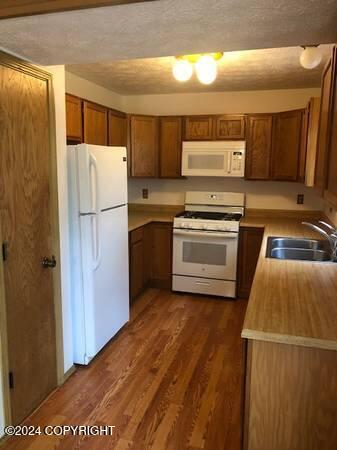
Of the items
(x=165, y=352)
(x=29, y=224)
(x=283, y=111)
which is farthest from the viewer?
(x=283, y=111)

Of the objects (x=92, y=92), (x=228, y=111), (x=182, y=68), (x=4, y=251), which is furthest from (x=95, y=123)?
(x=4, y=251)

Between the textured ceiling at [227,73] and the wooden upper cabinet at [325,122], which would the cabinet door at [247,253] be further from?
the wooden upper cabinet at [325,122]

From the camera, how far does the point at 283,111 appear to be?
406 cm

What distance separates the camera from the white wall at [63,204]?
233cm

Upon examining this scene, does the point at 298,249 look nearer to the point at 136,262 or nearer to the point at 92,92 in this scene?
the point at 136,262

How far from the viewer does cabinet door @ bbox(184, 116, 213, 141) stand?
417cm

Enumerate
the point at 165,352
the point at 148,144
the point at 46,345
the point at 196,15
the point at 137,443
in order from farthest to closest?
the point at 148,144
the point at 165,352
the point at 46,345
the point at 137,443
the point at 196,15

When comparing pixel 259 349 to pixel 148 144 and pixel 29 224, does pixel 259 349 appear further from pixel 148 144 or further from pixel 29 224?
pixel 148 144

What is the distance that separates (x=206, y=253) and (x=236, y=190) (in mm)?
969

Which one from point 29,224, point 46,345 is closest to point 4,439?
point 46,345

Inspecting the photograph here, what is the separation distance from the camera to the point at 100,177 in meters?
2.68

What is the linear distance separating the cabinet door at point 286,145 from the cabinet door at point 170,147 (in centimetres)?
110

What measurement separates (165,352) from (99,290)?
0.75 m

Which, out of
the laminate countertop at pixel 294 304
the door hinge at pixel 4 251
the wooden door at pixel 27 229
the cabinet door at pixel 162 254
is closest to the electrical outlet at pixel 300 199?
the cabinet door at pixel 162 254
